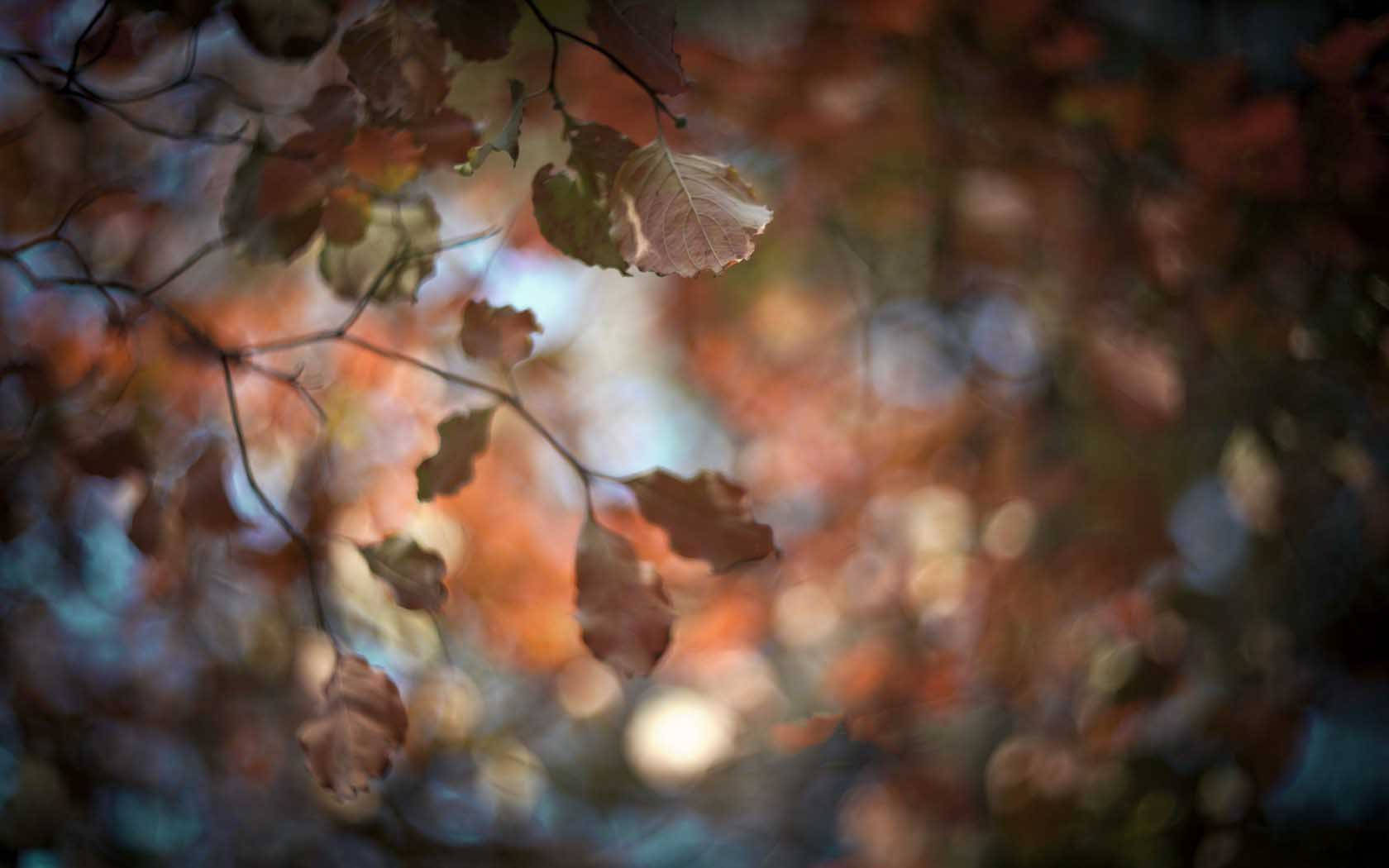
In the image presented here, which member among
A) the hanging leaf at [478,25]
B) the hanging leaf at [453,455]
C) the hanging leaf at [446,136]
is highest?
the hanging leaf at [478,25]

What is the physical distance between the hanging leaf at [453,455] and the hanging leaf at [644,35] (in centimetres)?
14

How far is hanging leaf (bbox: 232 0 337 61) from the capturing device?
0.30m

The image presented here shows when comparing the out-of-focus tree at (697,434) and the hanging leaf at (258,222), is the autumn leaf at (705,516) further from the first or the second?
the hanging leaf at (258,222)

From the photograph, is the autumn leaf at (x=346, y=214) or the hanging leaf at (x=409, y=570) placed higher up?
the autumn leaf at (x=346, y=214)

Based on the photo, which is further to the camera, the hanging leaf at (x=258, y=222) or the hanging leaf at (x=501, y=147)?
the hanging leaf at (x=258, y=222)

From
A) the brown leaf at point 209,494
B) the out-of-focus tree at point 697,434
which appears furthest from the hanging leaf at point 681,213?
the brown leaf at point 209,494

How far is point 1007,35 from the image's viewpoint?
82 cm

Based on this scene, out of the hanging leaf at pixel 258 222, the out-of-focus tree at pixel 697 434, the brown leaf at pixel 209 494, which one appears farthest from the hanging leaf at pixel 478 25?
the brown leaf at pixel 209 494

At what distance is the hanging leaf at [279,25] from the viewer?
0.30m

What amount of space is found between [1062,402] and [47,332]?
1.08 metres

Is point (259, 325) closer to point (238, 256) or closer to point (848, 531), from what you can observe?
point (238, 256)

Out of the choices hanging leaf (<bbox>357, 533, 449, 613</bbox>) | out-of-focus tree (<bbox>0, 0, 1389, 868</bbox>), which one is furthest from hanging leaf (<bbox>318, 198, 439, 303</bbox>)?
hanging leaf (<bbox>357, 533, 449, 613</bbox>)

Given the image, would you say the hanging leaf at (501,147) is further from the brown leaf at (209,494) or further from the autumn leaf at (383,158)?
the brown leaf at (209,494)

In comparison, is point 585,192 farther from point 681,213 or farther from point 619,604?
point 619,604
